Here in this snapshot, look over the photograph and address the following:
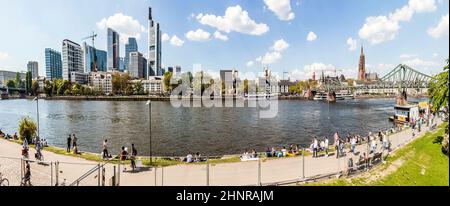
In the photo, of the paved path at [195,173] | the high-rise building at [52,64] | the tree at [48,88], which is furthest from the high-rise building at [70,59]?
the paved path at [195,173]

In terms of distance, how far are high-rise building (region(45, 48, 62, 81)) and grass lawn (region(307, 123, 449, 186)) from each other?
192 meters

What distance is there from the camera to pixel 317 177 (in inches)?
376

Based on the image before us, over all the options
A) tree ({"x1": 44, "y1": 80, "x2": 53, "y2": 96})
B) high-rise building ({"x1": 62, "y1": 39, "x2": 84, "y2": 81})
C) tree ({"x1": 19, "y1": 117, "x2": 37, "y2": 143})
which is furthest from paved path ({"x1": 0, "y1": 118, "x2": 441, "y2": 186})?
high-rise building ({"x1": 62, "y1": 39, "x2": 84, "y2": 81})

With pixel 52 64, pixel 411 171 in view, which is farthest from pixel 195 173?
pixel 52 64

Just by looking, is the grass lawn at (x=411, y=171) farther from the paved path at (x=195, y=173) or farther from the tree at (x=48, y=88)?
the tree at (x=48, y=88)

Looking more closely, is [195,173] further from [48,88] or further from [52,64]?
[52,64]

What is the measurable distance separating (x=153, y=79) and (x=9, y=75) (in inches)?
3716

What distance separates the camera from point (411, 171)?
983 centimetres

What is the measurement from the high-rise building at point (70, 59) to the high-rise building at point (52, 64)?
1033 centimetres

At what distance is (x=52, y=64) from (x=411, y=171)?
664ft

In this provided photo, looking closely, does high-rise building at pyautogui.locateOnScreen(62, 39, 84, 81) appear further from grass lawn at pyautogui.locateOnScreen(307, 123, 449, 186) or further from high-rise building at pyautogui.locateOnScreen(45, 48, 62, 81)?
grass lawn at pyautogui.locateOnScreen(307, 123, 449, 186)
